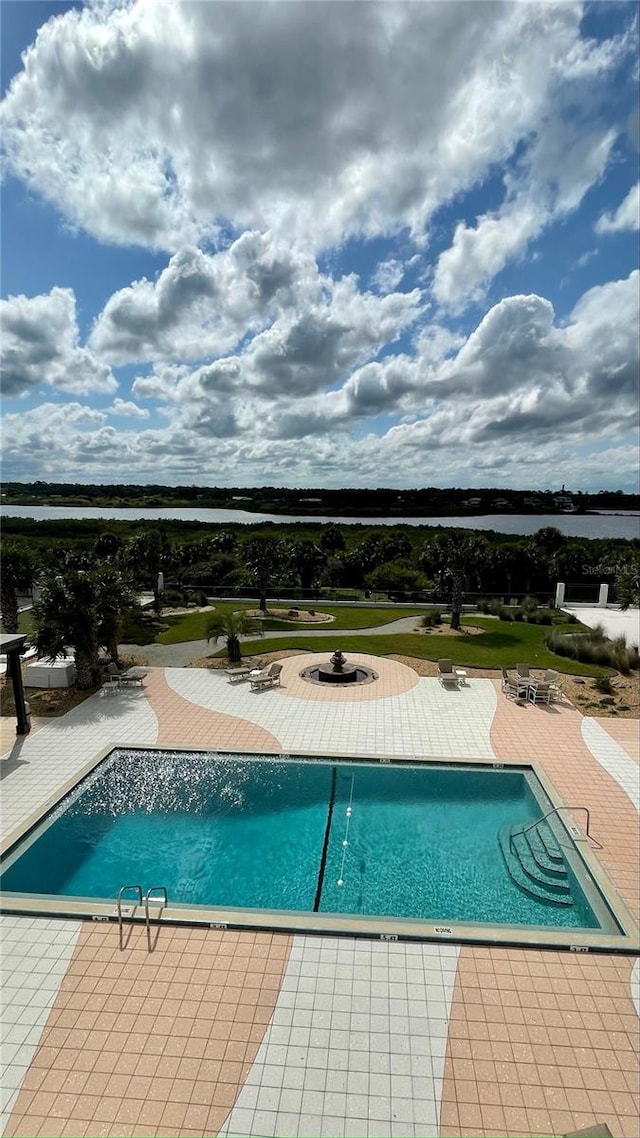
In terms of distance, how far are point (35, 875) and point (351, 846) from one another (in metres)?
4.94

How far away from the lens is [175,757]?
1198cm

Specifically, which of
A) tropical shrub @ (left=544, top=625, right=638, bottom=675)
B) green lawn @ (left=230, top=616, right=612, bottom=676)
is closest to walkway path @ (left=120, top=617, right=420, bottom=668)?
green lawn @ (left=230, top=616, right=612, bottom=676)

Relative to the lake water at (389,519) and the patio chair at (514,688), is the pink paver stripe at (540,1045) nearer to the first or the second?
the patio chair at (514,688)

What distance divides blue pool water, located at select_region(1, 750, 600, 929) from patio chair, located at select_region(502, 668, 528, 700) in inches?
176

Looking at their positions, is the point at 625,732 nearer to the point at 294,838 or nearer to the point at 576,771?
the point at 576,771

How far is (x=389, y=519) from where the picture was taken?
241 ft

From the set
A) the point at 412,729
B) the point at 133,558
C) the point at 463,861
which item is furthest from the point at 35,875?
the point at 133,558

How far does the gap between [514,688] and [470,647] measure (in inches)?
198

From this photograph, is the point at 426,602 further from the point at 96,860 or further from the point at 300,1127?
the point at 300,1127

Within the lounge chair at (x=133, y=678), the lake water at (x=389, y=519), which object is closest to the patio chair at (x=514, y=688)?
the lounge chair at (x=133, y=678)

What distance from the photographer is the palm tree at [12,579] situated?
57.4 ft

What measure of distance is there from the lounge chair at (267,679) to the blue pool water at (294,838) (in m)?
4.23

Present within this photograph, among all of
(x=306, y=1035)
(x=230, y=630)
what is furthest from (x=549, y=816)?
(x=230, y=630)

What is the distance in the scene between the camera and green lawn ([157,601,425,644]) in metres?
22.4
